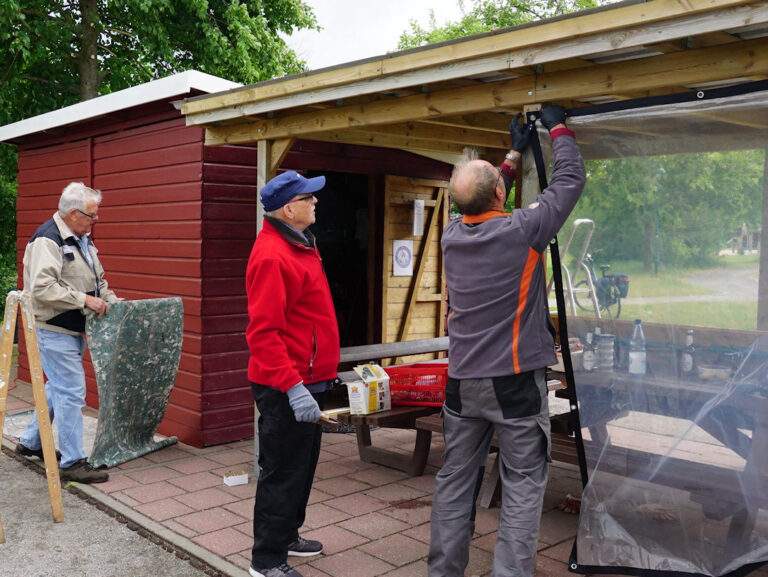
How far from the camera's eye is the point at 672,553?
3.28m

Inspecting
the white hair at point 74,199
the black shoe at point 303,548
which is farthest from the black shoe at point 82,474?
the black shoe at point 303,548

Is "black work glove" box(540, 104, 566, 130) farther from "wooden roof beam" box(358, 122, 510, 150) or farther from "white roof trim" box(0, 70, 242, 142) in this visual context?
"white roof trim" box(0, 70, 242, 142)

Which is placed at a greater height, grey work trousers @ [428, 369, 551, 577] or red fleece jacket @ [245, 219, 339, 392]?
red fleece jacket @ [245, 219, 339, 392]

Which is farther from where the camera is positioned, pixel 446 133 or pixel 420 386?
→ pixel 446 133

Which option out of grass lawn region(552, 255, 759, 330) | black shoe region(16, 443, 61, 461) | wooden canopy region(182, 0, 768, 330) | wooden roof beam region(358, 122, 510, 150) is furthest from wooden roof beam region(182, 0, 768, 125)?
black shoe region(16, 443, 61, 461)

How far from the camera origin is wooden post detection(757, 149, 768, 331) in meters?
2.97

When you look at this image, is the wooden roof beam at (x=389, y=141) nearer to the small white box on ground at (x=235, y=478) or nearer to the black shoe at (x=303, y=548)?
the small white box on ground at (x=235, y=478)

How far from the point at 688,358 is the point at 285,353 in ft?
5.53

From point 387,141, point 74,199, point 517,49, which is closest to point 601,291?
point 517,49

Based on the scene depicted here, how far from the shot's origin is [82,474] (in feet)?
16.7

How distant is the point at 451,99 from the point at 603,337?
1501 millimetres

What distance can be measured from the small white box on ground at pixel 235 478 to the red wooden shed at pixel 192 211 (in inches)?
41.3

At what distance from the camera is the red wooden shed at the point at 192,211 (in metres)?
6.07

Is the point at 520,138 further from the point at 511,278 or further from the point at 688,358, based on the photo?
the point at 688,358
